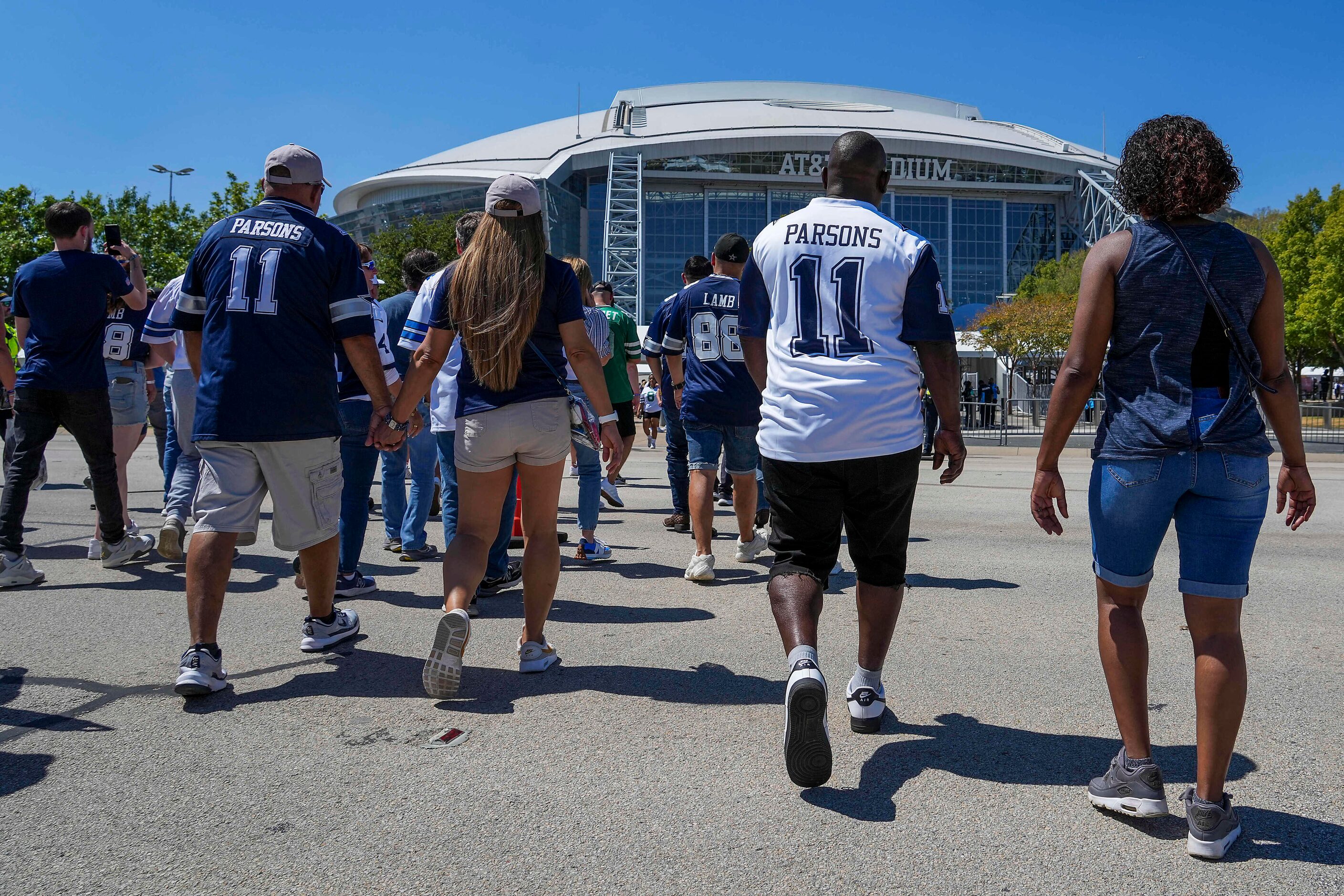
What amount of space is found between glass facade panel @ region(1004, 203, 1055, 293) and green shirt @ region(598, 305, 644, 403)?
244ft

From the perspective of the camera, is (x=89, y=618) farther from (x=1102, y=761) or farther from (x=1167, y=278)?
(x=1167, y=278)

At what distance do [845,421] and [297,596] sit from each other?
369cm

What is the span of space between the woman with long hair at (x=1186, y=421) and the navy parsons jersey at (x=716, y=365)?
345cm

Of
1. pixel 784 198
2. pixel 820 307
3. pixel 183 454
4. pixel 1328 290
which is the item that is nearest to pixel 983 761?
pixel 820 307

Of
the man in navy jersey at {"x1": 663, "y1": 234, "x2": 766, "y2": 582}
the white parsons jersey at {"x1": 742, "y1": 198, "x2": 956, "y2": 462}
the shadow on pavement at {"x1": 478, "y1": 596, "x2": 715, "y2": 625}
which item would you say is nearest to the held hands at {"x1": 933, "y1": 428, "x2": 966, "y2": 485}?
the white parsons jersey at {"x1": 742, "y1": 198, "x2": 956, "y2": 462}

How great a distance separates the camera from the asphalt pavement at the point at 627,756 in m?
2.46

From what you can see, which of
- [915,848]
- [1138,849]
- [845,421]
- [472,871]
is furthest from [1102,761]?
[472,871]

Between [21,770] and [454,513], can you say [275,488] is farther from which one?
[454,513]

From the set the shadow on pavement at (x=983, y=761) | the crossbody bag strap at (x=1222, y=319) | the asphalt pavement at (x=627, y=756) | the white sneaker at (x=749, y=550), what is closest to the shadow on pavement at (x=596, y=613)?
the asphalt pavement at (x=627, y=756)

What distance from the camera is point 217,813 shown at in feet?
9.02

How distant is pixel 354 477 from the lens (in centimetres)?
544

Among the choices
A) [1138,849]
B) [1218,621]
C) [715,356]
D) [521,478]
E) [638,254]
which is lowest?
[1138,849]

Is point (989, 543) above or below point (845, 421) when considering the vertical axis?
below

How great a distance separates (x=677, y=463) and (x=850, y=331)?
5107mm
